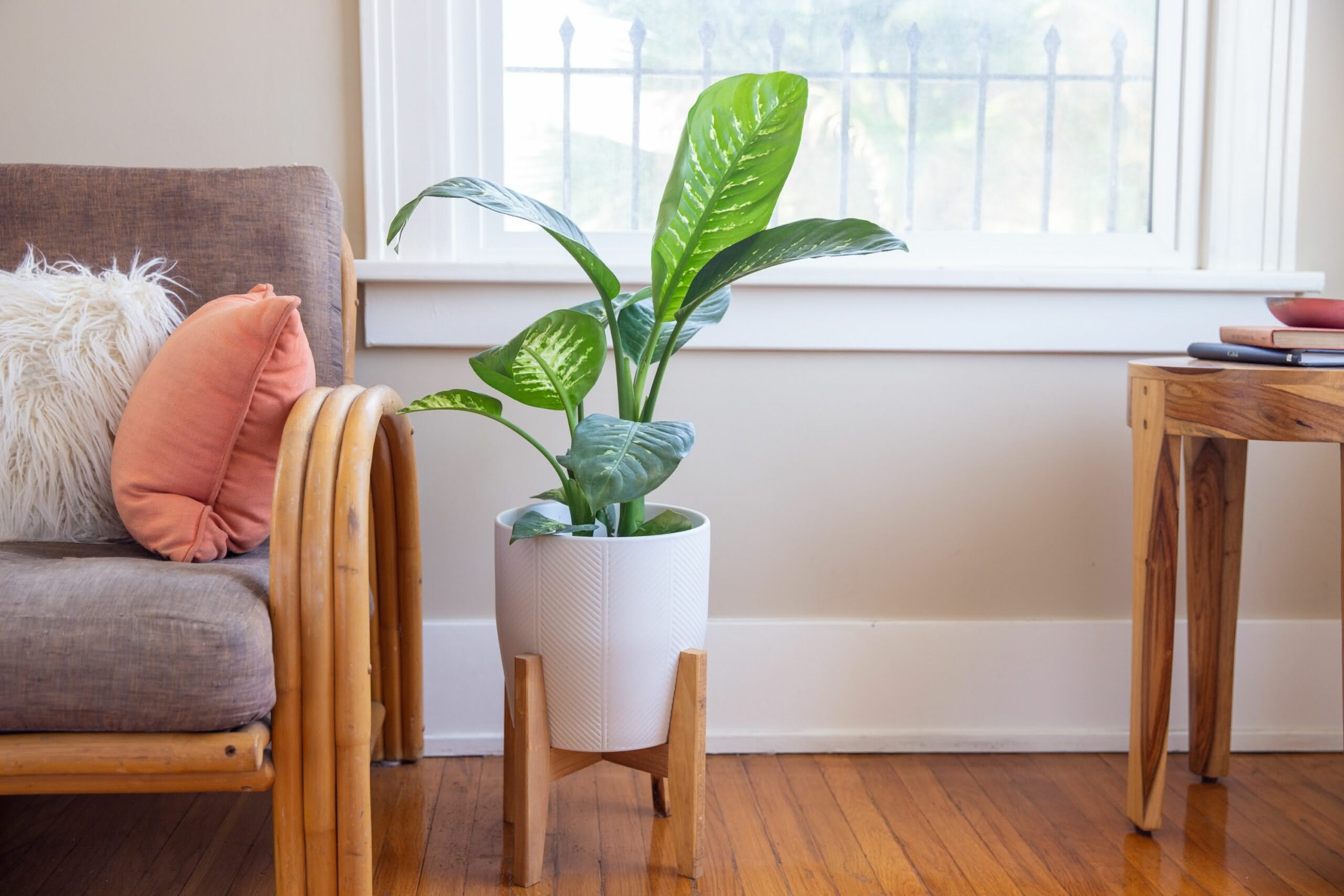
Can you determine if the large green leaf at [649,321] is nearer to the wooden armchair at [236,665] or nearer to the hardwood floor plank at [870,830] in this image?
the wooden armchair at [236,665]

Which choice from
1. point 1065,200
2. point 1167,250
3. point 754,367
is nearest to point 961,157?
point 1065,200

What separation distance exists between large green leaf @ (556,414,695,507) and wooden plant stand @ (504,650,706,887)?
0.30 meters

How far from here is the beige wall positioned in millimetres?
1611

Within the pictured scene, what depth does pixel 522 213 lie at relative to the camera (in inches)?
43.4

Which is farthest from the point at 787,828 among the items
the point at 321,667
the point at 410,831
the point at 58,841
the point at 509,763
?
the point at 58,841

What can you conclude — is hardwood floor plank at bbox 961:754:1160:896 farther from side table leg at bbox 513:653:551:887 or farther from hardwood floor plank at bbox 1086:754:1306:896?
side table leg at bbox 513:653:551:887

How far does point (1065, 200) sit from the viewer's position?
68.4 inches

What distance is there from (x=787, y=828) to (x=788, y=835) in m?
0.02

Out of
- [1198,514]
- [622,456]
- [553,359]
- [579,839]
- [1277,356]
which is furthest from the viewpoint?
[1198,514]

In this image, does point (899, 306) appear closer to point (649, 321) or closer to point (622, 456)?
point (649, 321)

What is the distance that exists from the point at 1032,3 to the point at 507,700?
141 cm

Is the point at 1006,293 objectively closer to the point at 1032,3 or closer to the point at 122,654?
the point at 1032,3

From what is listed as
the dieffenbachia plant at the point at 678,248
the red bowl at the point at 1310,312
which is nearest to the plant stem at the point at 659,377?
the dieffenbachia plant at the point at 678,248

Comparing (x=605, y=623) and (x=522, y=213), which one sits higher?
(x=522, y=213)
